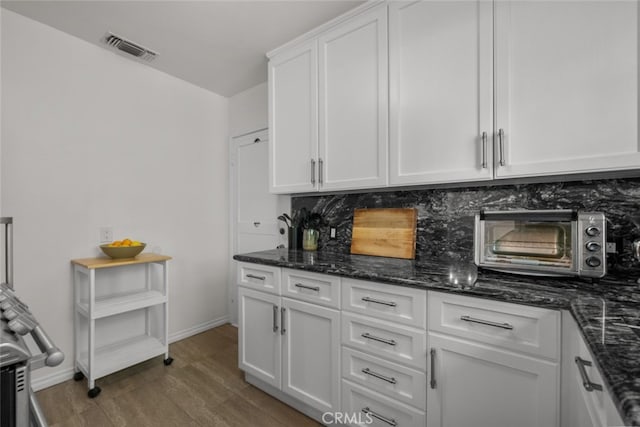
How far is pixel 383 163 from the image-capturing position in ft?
5.83

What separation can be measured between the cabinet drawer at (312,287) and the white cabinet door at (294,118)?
2.19ft

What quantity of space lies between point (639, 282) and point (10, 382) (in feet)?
6.88

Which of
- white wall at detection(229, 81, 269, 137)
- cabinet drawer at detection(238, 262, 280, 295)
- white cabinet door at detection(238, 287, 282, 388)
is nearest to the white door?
white wall at detection(229, 81, 269, 137)

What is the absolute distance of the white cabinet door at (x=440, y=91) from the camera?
4.78 feet

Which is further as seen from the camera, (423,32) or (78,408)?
(78,408)

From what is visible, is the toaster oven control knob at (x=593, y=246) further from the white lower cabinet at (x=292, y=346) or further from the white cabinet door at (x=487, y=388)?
the white lower cabinet at (x=292, y=346)

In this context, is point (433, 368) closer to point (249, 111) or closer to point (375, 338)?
point (375, 338)

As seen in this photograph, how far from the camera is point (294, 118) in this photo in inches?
86.5

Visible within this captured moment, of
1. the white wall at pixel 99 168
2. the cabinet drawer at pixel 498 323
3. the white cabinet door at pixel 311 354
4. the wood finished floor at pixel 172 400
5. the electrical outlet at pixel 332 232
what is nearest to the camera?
the cabinet drawer at pixel 498 323

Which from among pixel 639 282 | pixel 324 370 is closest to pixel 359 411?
pixel 324 370

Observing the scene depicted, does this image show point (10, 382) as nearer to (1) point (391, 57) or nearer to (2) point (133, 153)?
(1) point (391, 57)

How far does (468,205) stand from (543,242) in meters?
0.48

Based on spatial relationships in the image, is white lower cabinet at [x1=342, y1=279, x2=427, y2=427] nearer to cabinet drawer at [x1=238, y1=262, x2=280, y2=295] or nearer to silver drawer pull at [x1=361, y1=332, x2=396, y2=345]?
silver drawer pull at [x1=361, y1=332, x2=396, y2=345]

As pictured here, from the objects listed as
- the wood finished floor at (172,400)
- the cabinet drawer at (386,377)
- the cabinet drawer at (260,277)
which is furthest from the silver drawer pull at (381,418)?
the cabinet drawer at (260,277)
